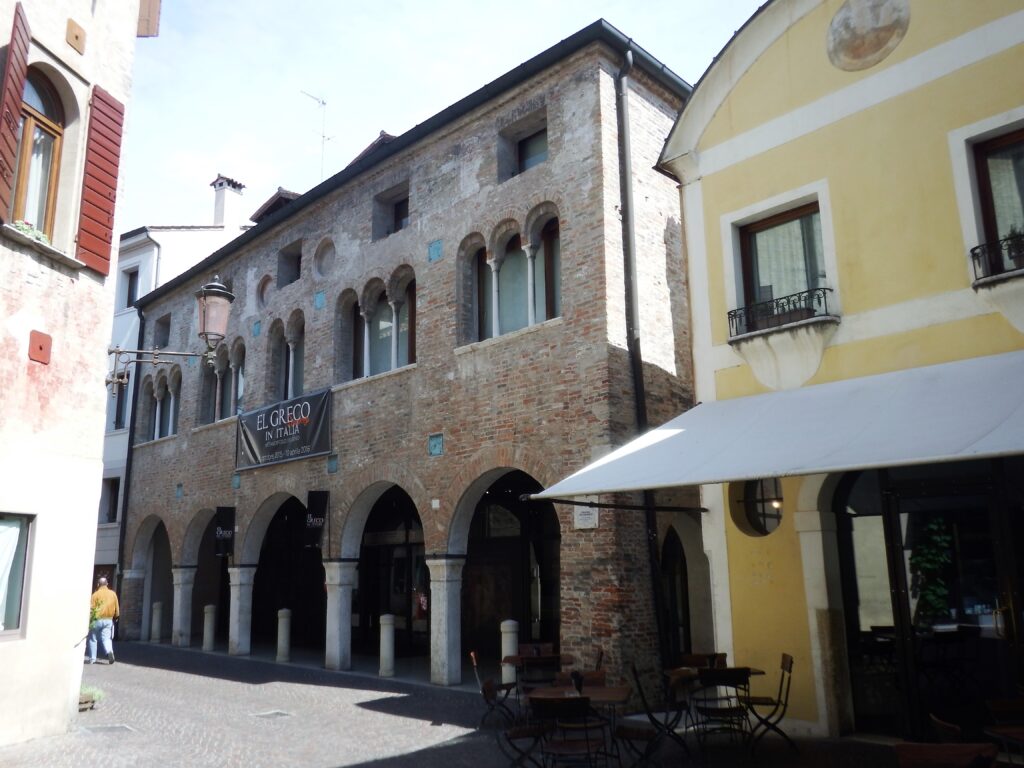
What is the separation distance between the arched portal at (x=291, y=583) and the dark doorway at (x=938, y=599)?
13.1 meters

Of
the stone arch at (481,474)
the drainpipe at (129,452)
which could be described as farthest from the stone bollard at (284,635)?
the drainpipe at (129,452)

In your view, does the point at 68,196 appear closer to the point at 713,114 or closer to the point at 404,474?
the point at 404,474

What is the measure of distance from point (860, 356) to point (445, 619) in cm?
662

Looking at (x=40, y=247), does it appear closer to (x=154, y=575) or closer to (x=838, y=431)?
(x=838, y=431)

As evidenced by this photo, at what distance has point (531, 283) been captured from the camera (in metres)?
11.4

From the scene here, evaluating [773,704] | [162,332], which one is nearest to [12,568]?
[773,704]

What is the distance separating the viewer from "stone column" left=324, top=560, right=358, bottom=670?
528 inches

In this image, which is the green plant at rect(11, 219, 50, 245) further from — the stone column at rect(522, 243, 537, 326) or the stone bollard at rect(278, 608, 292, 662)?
the stone bollard at rect(278, 608, 292, 662)

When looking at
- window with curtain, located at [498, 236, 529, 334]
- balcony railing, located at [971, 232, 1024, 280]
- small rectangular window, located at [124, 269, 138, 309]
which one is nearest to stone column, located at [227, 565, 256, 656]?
window with curtain, located at [498, 236, 529, 334]

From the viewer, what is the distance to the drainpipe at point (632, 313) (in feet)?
32.6

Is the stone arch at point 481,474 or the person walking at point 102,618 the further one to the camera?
the person walking at point 102,618

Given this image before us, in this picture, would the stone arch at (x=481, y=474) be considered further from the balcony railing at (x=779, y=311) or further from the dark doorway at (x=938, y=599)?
the dark doorway at (x=938, y=599)

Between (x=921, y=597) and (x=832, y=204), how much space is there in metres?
3.57

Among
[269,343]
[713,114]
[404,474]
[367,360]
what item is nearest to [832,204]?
[713,114]
